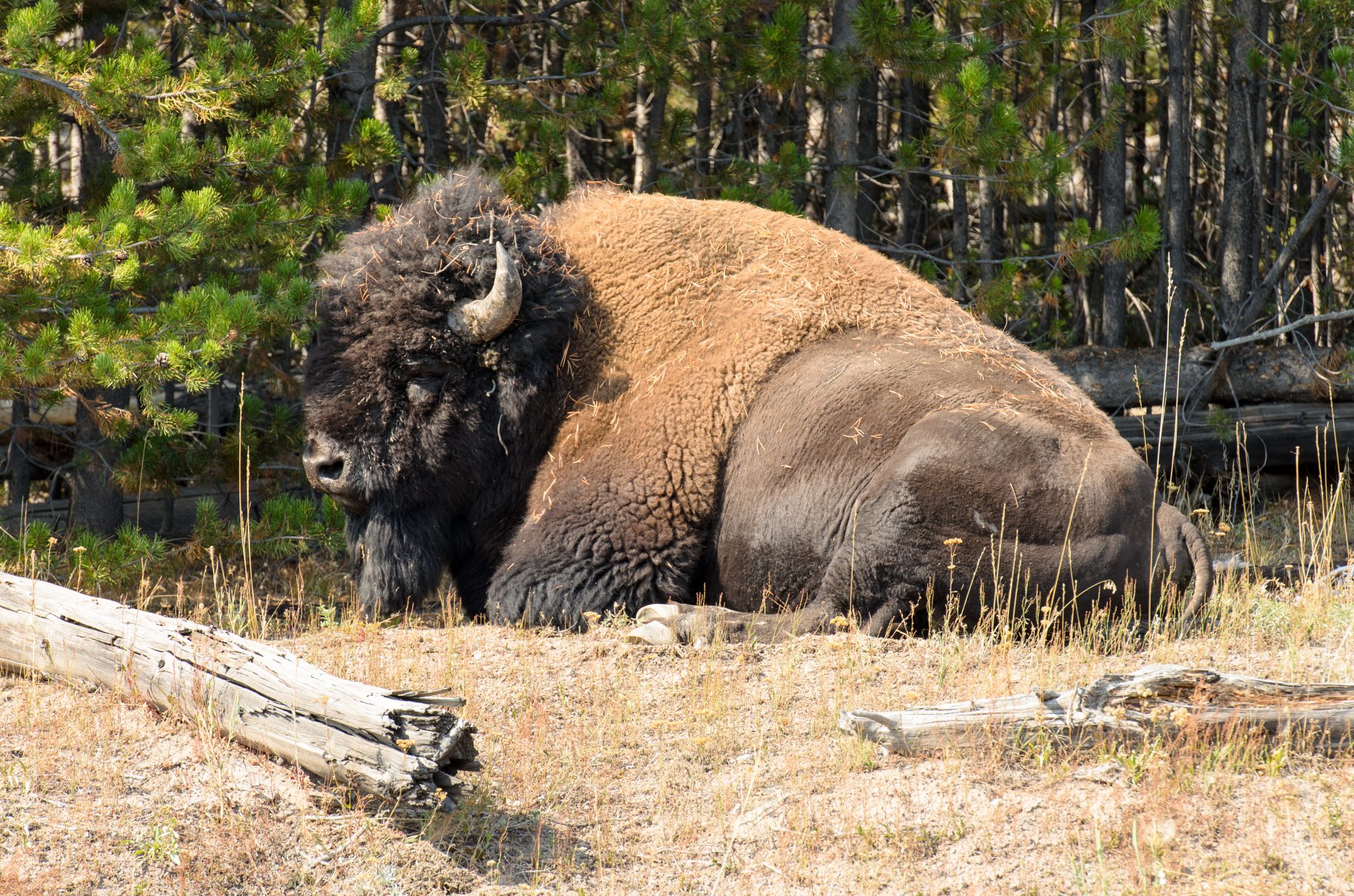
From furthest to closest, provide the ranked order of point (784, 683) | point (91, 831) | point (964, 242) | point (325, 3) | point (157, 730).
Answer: point (964, 242), point (325, 3), point (784, 683), point (157, 730), point (91, 831)

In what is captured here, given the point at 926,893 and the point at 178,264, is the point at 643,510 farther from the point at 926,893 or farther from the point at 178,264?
the point at 178,264

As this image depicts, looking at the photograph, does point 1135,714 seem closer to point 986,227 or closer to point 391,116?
point 391,116

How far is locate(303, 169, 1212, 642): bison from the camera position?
4863 mm

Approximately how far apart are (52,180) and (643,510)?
430cm

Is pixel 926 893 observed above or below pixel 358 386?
below

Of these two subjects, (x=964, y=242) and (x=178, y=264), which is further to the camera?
(x=964, y=242)

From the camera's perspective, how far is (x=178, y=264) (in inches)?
258

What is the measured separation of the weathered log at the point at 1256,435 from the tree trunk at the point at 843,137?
2.51 metres

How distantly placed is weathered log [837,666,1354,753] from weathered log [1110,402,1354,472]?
5.22 metres

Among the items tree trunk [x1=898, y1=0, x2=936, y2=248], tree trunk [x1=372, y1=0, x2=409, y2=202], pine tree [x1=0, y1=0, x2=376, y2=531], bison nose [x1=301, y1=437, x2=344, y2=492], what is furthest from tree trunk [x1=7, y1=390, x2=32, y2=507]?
tree trunk [x1=898, y1=0, x2=936, y2=248]

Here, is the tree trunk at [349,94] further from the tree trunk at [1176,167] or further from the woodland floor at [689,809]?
the tree trunk at [1176,167]

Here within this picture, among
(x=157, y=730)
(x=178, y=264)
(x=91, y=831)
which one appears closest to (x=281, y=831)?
(x=91, y=831)

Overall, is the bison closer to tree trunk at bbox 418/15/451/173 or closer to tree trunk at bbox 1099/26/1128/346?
tree trunk at bbox 418/15/451/173

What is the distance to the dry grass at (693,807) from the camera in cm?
313
